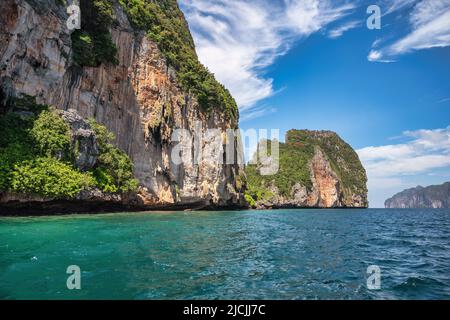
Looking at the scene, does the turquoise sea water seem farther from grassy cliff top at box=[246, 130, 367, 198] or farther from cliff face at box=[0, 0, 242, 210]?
grassy cliff top at box=[246, 130, 367, 198]

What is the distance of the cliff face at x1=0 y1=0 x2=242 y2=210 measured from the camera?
25328 mm

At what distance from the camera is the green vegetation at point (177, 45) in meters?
41.6

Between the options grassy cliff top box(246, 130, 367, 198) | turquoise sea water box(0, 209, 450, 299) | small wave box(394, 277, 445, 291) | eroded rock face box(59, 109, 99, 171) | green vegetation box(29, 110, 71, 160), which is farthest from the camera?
grassy cliff top box(246, 130, 367, 198)

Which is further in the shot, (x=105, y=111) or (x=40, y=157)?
(x=105, y=111)

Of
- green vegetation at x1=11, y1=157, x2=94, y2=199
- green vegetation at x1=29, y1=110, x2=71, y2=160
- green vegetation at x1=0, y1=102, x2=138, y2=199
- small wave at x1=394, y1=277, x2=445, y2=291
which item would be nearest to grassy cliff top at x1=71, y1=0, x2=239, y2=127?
green vegetation at x1=29, y1=110, x2=71, y2=160

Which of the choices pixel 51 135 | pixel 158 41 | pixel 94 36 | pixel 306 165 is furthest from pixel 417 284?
pixel 306 165

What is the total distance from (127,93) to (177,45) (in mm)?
13743

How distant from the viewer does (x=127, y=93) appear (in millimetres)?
38656

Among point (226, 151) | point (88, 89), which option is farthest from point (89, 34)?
point (226, 151)

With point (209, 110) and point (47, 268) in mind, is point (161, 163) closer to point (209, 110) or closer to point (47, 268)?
point (209, 110)

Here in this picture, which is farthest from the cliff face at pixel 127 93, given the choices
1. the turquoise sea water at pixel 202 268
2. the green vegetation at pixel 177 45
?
the turquoise sea water at pixel 202 268

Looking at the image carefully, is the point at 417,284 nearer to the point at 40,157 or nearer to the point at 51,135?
the point at 40,157

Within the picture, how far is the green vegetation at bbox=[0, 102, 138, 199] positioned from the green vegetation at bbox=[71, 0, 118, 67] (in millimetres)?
8369
